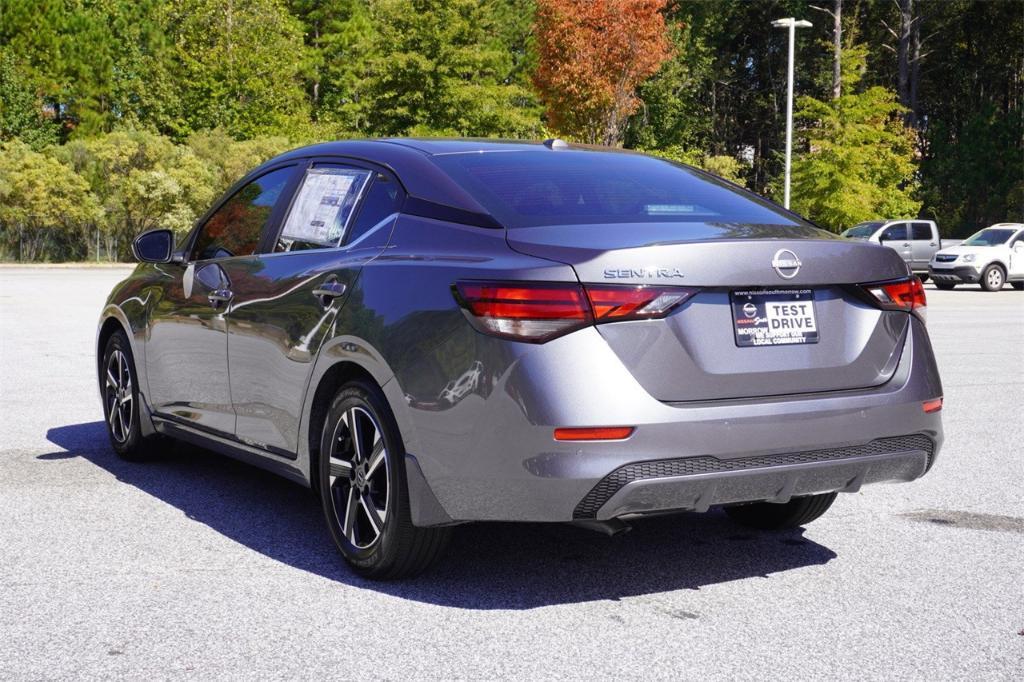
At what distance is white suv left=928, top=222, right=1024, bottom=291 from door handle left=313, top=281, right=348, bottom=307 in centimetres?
2904

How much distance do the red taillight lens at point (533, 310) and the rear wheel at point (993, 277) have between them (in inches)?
1173

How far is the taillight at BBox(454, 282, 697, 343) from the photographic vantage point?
4.11 metres

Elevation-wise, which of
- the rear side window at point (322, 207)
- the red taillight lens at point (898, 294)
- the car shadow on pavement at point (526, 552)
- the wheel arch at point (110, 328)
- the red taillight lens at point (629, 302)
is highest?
the rear side window at point (322, 207)

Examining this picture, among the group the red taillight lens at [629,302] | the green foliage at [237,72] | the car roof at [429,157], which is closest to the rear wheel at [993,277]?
the car roof at [429,157]

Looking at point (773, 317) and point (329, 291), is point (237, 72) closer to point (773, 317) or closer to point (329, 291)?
point (329, 291)

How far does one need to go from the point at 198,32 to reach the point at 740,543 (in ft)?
177

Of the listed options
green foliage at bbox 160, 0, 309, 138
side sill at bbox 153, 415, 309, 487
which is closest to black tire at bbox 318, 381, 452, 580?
side sill at bbox 153, 415, 309, 487

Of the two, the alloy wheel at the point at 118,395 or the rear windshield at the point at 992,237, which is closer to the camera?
the alloy wheel at the point at 118,395

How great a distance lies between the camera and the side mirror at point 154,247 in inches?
262

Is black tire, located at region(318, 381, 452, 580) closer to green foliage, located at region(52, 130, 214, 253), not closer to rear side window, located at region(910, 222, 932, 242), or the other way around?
rear side window, located at region(910, 222, 932, 242)

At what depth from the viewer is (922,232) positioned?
1438 inches

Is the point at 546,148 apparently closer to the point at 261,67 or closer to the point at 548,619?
the point at 548,619

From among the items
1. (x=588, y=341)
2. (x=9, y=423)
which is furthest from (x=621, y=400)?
(x=9, y=423)

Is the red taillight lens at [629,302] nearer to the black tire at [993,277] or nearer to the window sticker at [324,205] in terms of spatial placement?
the window sticker at [324,205]
